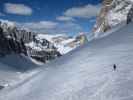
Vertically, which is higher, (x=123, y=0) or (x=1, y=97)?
(x=123, y=0)

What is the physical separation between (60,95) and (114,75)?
4796 millimetres

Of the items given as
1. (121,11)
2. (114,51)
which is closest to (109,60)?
(114,51)

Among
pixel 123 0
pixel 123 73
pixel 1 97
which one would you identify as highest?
pixel 123 0

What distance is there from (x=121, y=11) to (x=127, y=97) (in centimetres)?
6615

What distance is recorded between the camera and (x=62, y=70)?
37719 millimetres

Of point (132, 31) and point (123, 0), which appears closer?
point (132, 31)

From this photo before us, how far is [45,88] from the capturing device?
31.7 meters

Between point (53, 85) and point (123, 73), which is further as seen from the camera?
A: point (53, 85)

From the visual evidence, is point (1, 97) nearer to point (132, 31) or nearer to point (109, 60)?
point (109, 60)

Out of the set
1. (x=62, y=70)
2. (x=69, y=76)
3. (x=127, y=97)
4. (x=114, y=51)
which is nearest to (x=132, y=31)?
(x=114, y=51)

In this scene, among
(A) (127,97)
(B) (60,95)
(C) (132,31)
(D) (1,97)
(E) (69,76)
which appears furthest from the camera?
(C) (132,31)

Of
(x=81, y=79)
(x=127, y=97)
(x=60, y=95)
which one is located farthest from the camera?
(x=81, y=79)

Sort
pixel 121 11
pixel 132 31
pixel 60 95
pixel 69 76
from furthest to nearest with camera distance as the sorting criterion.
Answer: pixel 121 11 < pixel 132 31 < pixel 69 76 < pixel 60 95

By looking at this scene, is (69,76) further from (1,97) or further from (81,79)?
(1,97)
